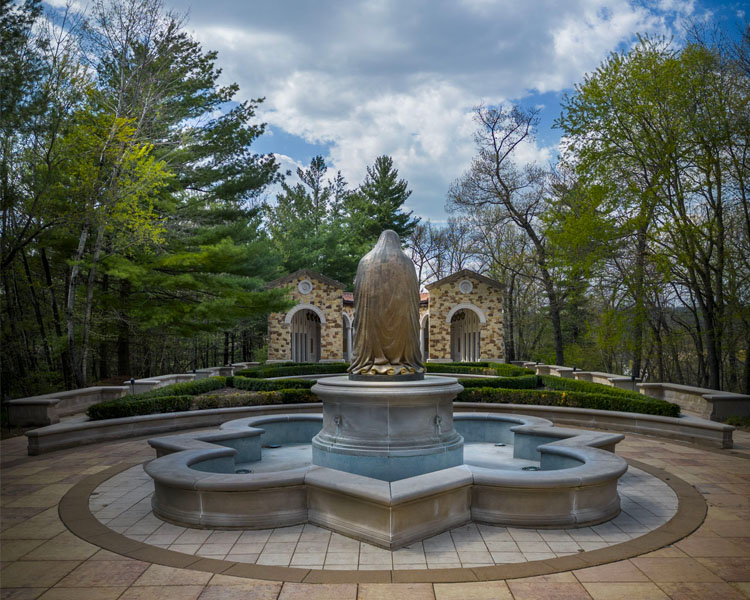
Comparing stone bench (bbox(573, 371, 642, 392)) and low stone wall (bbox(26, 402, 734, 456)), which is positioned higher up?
stone bench (bbox(573, 371, 642, 392))

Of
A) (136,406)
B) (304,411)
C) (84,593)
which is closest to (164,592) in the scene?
(84,593)

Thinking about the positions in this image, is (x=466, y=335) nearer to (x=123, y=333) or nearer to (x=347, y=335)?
(x=347, y=335)

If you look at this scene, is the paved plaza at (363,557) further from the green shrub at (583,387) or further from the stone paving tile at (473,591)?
the green shrub at (583,387)

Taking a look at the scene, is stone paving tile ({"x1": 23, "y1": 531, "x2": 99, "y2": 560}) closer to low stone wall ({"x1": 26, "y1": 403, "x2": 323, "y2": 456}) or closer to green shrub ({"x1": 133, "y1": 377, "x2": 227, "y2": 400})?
low stone wall ({"x1": 26, "y1": 403, "x2": 323, "y2": 456})

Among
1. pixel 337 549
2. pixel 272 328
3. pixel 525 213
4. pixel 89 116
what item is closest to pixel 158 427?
pixel 337 549

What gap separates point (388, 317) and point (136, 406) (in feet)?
22.5

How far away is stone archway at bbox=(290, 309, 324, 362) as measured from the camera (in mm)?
28709

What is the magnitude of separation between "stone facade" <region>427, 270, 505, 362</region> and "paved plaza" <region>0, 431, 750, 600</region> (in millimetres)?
20600

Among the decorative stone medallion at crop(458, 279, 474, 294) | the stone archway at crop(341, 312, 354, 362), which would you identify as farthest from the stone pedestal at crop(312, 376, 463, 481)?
the stone archway at crop(341, 312, 354, 362)

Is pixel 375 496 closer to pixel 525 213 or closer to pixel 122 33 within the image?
pixel 122 33

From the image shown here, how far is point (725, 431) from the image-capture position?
9.50 m

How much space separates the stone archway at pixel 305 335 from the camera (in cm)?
2871

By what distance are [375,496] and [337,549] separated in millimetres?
621

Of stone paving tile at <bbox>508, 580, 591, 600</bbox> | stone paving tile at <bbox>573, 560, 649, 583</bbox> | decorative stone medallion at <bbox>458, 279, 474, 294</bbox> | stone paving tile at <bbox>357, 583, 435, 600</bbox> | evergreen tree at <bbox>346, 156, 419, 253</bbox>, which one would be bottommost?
stone paving tile at <bbox>573, 560, 649, 583</bbox>
